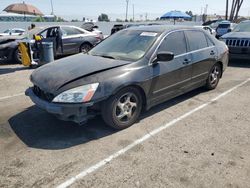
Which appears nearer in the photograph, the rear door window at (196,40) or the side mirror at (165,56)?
the side mirror at (165,56)

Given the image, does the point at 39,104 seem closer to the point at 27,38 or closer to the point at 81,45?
the point at 27,38

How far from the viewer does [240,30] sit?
1021 cm

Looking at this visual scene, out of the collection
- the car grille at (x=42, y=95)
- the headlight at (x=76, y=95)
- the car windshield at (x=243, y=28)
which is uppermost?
the car windshield at (x=243, y=28)

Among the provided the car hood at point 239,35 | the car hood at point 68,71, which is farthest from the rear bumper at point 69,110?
the car hood at point 239,35

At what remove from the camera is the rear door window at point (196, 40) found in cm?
528

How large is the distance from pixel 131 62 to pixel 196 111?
1.67m

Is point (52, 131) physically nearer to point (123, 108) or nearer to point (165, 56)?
point (123, 108)

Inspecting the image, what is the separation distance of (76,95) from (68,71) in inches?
21.8

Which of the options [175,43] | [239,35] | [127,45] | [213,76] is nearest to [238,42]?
[239,35]

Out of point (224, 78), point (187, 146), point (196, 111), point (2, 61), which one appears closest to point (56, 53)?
point (2, 61)

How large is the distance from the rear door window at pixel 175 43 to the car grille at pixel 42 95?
198cm

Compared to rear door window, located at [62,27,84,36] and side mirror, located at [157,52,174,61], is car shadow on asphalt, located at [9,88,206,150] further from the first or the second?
rear door window, located at [62,27,84,36]

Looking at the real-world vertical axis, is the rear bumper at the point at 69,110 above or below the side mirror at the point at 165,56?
below

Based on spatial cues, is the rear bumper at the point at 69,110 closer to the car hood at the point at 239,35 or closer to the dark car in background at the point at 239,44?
the dark car in background at the point at 239,44
